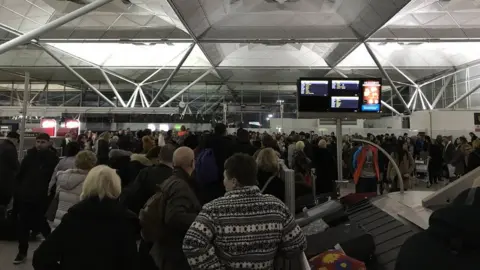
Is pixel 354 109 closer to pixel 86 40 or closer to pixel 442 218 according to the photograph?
pixel 442 218

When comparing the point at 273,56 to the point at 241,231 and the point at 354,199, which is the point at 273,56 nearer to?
the point at 354,199

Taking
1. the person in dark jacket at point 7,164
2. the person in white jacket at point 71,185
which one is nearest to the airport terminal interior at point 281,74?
the person in dark jacket at point 7,164

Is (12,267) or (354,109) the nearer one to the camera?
(12,267)

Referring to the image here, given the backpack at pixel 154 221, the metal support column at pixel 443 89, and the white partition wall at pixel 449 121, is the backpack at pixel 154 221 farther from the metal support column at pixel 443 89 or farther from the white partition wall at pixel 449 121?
the metal support column at pixel 443 89

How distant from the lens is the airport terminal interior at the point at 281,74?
7023 millimetres

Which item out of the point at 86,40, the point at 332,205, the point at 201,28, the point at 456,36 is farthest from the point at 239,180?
the point at 456,36

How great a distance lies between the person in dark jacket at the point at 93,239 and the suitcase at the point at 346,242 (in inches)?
76.6

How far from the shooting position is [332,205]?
172 inches

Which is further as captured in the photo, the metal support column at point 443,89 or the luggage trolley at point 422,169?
the metal support column at point 443,89

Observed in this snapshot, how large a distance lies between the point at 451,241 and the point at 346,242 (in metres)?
2.34

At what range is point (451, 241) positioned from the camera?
5.39ft

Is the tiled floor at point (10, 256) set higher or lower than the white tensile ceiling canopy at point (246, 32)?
lower

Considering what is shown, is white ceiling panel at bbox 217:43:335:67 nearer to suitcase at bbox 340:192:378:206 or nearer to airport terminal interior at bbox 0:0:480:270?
airport terminal interior at bbox 0:0:480:270

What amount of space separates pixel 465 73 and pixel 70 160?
33.7m
